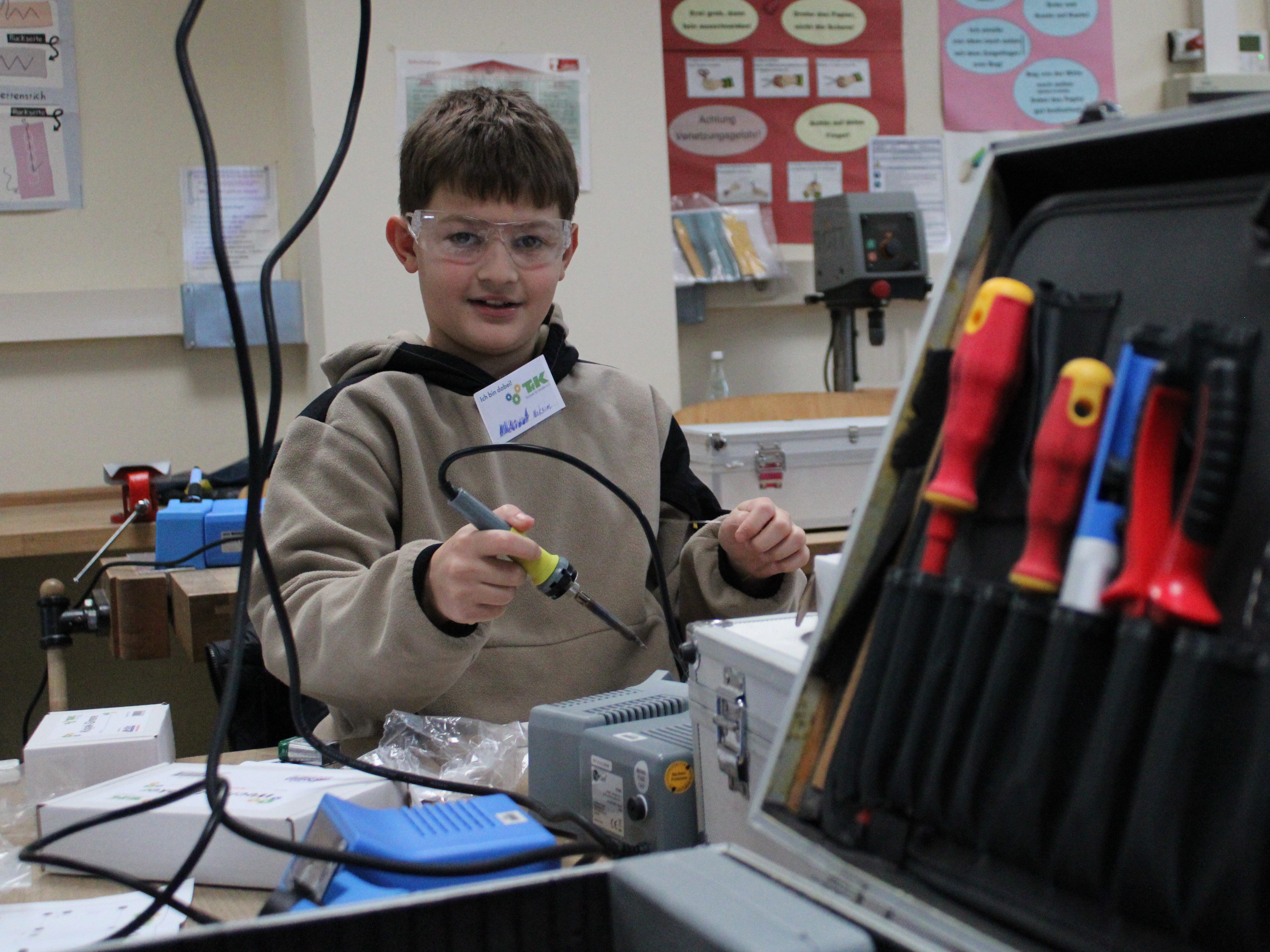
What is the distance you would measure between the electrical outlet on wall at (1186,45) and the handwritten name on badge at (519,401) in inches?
104

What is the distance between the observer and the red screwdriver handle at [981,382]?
419 millimetres

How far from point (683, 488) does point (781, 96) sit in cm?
184

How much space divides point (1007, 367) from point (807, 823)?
195 millimetres

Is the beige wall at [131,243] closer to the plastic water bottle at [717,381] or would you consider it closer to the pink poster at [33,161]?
the pink poster at [33,161]

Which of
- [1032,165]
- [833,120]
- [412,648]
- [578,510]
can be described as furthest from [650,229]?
[1032,165]

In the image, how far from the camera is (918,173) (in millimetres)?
2910

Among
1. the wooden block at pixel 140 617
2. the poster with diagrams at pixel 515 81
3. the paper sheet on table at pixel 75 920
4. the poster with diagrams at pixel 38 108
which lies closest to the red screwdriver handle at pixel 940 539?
the paper sheet on table at pixel 75 920

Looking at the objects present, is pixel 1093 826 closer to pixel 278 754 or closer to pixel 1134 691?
pixel 1134 691

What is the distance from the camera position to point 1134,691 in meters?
0.35

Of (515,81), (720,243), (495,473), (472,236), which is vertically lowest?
(495,473)

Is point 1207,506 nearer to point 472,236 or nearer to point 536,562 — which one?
point 536,562

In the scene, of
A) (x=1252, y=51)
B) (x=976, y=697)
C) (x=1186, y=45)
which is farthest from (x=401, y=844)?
(x=1252, y=51)

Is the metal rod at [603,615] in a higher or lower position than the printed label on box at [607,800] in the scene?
higher

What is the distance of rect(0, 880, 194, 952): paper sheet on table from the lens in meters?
0.54
